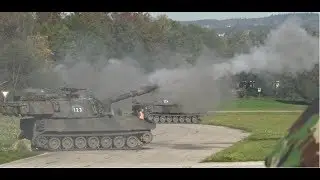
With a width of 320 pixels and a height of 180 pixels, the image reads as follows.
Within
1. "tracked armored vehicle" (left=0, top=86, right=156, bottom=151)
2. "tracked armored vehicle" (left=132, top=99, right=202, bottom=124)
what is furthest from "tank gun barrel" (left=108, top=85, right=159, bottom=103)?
"tracked armored vehicle" (left=132, top=99, right=202, bottom=124)

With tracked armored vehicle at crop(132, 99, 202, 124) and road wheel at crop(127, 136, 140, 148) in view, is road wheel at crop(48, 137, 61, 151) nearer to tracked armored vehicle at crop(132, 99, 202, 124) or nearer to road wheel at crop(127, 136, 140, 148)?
road wheel at crop(127, 136, 140, 148)

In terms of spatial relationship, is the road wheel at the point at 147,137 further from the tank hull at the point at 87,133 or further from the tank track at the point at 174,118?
the tank track at the point at 174,118

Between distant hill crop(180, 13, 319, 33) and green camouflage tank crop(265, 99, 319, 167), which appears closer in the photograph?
green camouflage tank crop(265, 99, 319, 167)

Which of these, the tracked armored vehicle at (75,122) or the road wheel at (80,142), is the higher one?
the tracked armored vehicle at (75,122)

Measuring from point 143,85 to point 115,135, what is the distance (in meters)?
1.66

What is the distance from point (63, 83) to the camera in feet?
45.2

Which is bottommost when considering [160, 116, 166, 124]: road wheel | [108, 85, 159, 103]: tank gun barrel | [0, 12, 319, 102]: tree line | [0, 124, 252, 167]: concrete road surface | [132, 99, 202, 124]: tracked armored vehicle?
[0, 124, 252, 167]: concrete road surface

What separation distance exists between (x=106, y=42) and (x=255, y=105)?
350 centimetres

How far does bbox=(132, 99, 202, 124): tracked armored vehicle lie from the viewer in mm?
14297

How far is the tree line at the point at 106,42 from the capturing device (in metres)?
13.1

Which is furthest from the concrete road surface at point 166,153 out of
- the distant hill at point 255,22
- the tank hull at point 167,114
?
the distant hill at point 255,22
